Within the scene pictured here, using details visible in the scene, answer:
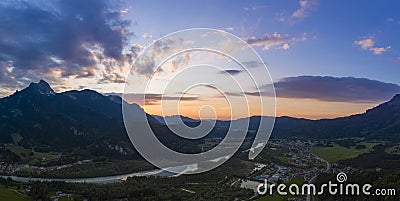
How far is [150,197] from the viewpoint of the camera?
30.6m

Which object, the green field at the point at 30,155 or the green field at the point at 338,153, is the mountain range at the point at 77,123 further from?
the green field at the point at 338,153

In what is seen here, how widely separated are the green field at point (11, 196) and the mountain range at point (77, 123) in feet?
135

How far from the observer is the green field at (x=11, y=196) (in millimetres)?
29719

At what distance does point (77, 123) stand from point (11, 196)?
6511 cm

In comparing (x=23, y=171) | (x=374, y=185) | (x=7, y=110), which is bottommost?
(x=23, y=171)

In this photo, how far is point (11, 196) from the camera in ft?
101

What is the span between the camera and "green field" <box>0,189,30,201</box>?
29.7 m

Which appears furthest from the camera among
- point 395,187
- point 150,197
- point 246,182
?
point 246,182

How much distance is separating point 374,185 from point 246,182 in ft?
57.4

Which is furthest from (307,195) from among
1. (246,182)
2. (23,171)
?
(23,171)

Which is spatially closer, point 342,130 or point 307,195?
point 307,195

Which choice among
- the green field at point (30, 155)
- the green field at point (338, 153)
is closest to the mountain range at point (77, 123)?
the green field at point (30, 155)

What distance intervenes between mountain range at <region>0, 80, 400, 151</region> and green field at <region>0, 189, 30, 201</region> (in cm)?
4120

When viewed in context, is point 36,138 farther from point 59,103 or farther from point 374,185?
point 374,185
